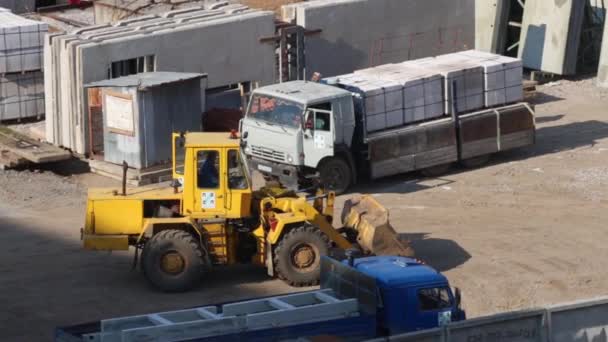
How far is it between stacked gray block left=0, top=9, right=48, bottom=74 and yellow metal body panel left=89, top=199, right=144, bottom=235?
36.1 ft

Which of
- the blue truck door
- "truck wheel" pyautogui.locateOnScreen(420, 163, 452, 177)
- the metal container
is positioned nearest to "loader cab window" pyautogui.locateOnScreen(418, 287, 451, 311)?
the blue truck door

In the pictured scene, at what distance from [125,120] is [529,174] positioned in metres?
8.09

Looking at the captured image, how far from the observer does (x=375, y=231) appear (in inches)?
798

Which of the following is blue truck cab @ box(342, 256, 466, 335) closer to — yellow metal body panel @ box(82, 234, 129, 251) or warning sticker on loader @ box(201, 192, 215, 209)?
warning sticker on loader @ box(201, 192, 215, 209)

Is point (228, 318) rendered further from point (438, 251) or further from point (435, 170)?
point (435, 170)

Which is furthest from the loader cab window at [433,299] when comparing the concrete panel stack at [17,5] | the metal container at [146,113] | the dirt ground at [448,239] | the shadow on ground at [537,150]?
the concrete panel stack at [17,5]

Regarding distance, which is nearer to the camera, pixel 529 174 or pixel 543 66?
pixel 529 174

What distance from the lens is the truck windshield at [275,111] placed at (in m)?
25.1

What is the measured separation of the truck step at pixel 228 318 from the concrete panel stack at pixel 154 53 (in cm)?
1320

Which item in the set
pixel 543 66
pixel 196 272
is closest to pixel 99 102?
pixel 196 272

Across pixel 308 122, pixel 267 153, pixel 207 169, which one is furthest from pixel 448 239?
pixel 207 169

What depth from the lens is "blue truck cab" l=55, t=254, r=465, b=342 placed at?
Answer: 1479cm

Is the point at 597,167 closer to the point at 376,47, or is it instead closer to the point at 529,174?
the point at 529,174

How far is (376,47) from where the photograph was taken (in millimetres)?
33406
